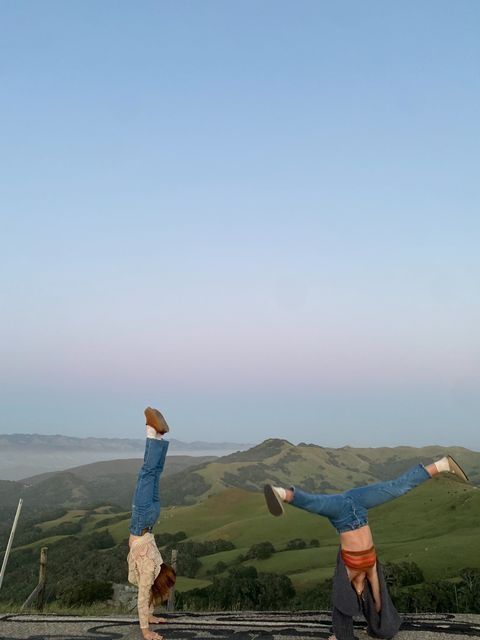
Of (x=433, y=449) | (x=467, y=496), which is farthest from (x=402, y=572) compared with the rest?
(x=433, y=449)

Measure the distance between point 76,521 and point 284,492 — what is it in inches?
2570

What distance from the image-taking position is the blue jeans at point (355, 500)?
6.83 meters

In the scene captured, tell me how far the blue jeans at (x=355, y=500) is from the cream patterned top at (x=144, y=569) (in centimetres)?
243

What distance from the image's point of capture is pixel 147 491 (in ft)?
26.0

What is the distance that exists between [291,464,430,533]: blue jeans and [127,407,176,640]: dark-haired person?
2288 millimetres

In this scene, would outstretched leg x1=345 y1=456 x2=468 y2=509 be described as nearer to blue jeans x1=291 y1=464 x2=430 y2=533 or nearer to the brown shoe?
blue jeans x1=291 y1=464 x2=430 y2=533

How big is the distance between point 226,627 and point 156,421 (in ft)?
11.8

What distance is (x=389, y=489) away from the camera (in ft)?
23.4

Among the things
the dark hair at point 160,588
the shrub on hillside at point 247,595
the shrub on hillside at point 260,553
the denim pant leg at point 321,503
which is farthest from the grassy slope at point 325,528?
the denim pant leg at point 321,503

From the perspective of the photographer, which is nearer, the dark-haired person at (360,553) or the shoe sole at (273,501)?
the shoe sole at (273,501)

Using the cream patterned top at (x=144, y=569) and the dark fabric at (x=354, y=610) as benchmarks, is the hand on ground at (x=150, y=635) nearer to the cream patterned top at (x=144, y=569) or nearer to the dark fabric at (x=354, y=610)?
the cream patterned top at (x=144, y=569)

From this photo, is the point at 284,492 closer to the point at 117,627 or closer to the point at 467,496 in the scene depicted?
the point at 117,627

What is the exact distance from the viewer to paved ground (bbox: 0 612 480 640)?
25.6 feet

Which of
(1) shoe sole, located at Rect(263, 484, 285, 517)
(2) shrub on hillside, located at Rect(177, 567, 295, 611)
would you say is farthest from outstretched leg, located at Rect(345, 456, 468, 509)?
(2) shrub on hillside, located at Rect(177, 567, 295, 611)
